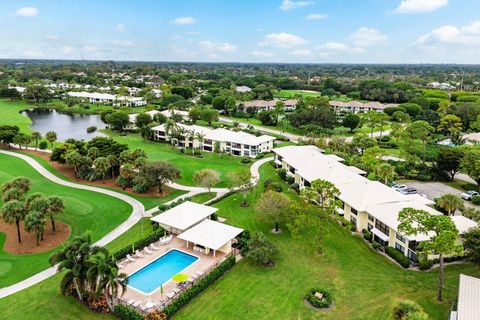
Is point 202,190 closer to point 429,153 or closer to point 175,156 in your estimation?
point 175,156

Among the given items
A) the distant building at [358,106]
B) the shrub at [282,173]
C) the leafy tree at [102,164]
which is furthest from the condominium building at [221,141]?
the distant building at [358,106]

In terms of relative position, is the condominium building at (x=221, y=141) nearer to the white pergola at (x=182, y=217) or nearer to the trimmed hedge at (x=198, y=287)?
the white pergola at (x=182, y=217)

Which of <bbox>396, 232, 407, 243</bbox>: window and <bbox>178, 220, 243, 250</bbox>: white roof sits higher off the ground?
<bbox>396, 232, 407, 243</bbox>: window

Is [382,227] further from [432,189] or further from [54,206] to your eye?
[54,206]

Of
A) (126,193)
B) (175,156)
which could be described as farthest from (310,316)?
(175,156)

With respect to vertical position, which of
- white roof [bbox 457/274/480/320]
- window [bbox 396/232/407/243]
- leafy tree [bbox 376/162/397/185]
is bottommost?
window [bbox 396/232/407/243]

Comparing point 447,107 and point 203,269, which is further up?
point 447,107

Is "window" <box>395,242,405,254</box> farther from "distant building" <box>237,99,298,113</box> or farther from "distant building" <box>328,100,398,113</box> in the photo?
"distant building" <box>328,100,398,113</box>

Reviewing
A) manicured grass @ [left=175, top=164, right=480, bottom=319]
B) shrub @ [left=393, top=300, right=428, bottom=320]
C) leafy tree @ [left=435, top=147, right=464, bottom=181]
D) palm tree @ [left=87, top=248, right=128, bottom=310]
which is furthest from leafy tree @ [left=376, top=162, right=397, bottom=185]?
palm tree @ [left=87, top=248, right=128, bottom=310]
